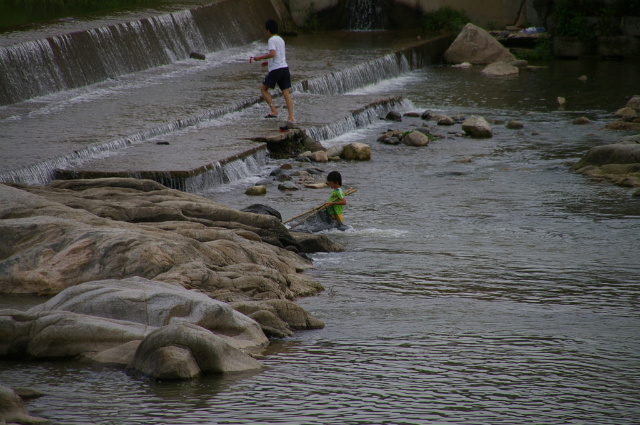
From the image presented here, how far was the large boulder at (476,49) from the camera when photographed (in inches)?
960

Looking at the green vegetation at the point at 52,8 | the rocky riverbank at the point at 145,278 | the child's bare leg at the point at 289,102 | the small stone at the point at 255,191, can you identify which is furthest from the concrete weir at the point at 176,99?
the rocky riverbank at the point at 145,278

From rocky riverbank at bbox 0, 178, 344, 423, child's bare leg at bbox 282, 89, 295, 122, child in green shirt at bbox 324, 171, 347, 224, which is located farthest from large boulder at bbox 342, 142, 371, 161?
rocky riverbank at bbox 0, 178, 344, 423

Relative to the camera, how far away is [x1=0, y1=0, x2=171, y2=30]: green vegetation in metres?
19.1

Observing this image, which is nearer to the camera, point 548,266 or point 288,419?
point 288,419

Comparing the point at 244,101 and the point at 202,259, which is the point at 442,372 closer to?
the point at 202,259

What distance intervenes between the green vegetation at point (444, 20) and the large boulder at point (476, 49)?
2.25 metres

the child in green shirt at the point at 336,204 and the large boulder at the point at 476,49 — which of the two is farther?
the large boulder at the point at 476,49

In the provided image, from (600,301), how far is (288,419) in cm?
340

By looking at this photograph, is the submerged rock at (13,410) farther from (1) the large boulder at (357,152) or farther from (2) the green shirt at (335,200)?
(1) the large boulder at (357,152)

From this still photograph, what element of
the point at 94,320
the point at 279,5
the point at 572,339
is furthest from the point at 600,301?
the point at 279,5

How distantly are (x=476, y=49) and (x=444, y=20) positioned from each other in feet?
9.02

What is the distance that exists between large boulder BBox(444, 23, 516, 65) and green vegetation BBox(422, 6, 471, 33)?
7.37 ft

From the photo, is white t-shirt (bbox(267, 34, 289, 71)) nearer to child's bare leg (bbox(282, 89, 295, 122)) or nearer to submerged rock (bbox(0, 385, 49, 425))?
child's bare leg (bbox(282, 89, 295, 122))

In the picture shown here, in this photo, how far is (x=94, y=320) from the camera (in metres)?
5.57
